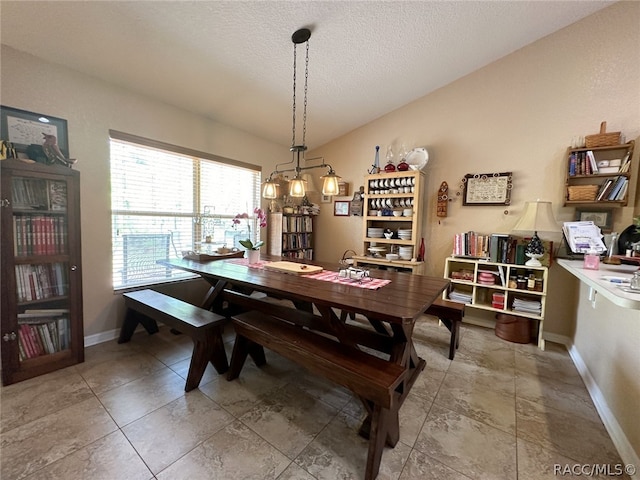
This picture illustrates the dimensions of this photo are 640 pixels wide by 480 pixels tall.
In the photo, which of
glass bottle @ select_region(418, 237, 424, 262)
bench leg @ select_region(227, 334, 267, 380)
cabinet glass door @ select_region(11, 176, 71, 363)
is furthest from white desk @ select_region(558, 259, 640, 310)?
cabinet glass door @ select_region(11, 176, 71, 363)

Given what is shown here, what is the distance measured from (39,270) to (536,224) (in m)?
4.35

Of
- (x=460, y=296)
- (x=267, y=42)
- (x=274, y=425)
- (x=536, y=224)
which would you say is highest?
(x=267, y=42)

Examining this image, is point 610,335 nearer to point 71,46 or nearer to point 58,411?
point 58,411

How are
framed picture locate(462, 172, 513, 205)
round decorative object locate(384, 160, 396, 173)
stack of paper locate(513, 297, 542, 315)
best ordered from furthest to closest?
round decorative object locate(384, 160, 396, 173), framed picture locate(462, 172, 513, 205), stack of paper locate(513, 297, 542, 315)

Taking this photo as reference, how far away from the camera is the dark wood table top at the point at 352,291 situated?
1.30m

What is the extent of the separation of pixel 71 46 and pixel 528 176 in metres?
4.37

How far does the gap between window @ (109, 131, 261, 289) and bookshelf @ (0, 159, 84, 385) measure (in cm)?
49

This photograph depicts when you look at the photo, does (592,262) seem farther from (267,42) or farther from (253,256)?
(267,42)

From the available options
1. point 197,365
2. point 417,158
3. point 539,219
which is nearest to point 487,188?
point 539,219

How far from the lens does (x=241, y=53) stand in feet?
7.35

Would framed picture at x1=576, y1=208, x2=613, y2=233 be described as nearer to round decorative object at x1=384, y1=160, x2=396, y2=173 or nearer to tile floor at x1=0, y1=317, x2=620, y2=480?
tile floor at x1=0, y1=317, x2=620, y2=480

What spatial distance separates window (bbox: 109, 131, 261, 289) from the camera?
8.42ft

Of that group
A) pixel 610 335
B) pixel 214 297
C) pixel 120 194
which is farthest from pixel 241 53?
pixel 610 335

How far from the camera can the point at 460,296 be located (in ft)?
10.1
